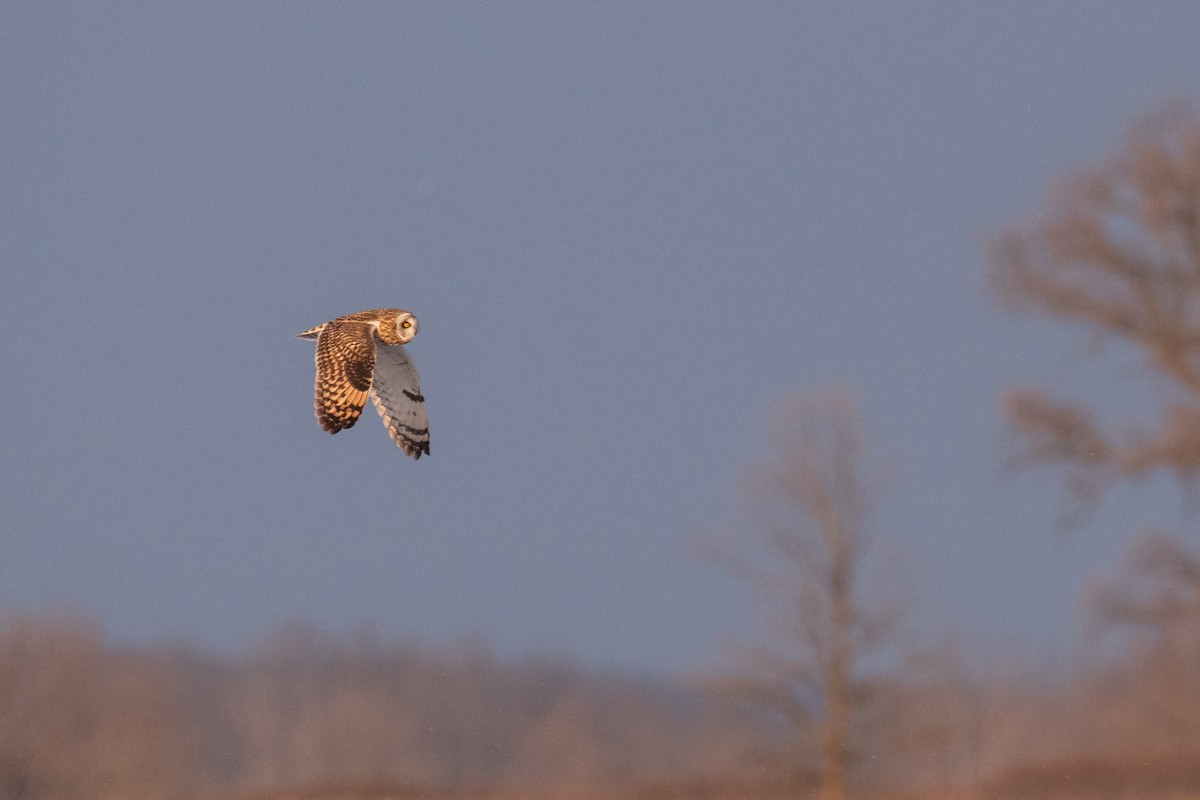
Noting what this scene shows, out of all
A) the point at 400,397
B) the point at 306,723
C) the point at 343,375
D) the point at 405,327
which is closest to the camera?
the point at 343,375

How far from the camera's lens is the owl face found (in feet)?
41.1

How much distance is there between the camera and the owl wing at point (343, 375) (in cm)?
1166

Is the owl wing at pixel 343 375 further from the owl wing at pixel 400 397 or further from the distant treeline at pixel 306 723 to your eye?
the distant treeline at pixel 306 723

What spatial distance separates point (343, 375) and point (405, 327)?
2.81 ft

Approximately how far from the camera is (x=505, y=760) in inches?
1580

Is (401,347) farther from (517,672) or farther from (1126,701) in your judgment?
(517,672)

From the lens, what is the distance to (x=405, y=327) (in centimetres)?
1257

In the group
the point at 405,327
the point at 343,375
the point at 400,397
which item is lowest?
the point at 343,375

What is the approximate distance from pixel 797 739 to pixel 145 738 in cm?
1774

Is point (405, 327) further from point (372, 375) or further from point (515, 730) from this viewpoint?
point (515, 730)

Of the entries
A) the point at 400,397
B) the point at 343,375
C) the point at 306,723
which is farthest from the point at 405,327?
the point at 306,723

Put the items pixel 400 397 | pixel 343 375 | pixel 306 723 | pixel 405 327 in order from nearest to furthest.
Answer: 1. pixel 343 375
2. pixel 405 327
3. pixel 400 397
4. pixel 306 723

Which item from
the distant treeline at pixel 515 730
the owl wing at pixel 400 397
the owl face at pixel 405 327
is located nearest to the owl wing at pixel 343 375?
the owl face at pixel 405 327

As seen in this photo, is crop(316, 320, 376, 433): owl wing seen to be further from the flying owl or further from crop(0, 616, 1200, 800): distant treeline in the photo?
crop(0, 616, 1200, 800): distant treeline
